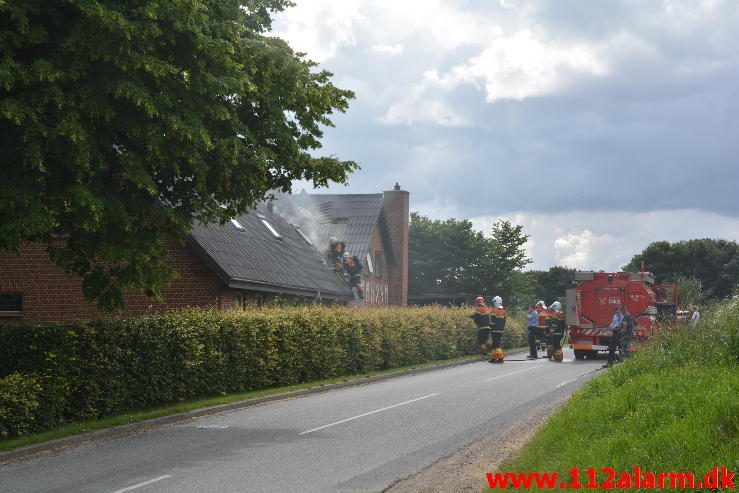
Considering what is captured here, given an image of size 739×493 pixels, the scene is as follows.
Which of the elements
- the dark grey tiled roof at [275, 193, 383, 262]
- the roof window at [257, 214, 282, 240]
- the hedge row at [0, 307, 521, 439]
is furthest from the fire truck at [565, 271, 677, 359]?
the dark grey tiled roof at [275, 193, 383, 262]

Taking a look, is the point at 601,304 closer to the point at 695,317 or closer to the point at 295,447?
the point at 695,317

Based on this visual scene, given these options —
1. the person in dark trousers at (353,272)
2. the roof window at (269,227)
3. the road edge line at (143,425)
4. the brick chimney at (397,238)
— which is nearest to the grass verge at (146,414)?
the road edge line at (143,425)

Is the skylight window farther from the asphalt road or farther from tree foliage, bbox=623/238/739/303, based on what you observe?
tree foliage, bbox=623/238/739/303

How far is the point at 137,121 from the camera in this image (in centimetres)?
1262

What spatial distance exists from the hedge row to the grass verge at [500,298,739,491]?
7487 millimetres

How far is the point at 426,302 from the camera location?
63.5 meters

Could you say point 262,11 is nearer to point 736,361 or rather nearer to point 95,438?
point 95,438

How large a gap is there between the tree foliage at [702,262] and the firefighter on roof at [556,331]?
58278mm

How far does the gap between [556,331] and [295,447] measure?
22.4m

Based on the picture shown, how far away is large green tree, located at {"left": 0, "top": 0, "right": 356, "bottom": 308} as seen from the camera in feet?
38.4

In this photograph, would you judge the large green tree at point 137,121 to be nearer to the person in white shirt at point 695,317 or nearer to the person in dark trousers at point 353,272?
the person in white shirt at point 695,317

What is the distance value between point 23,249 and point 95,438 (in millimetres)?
13978

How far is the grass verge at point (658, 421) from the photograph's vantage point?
23.1 feet

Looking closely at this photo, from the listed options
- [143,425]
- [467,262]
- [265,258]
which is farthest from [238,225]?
[467,262]
